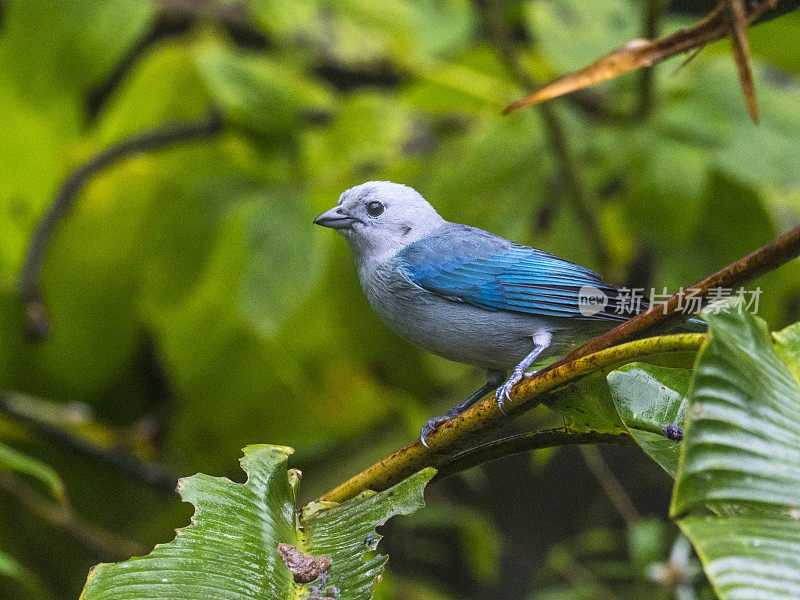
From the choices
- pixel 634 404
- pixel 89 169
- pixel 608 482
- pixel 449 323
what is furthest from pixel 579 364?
pixel 89 169

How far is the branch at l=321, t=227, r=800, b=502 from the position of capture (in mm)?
834

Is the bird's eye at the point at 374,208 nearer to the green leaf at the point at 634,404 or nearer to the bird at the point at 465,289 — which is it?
the bird at the point at 465,289

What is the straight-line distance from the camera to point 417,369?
269 centimetres

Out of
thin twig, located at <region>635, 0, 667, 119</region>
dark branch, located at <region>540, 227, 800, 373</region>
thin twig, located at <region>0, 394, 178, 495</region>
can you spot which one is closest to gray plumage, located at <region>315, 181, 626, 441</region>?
dark branch, located at <region>540, 227, 800, 373</region>

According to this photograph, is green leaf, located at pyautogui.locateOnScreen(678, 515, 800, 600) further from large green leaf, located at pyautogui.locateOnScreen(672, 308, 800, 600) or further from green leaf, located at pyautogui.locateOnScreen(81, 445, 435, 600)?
green leaf, located at pyautogui.locateOnScreen(81, 445, 435, 600)

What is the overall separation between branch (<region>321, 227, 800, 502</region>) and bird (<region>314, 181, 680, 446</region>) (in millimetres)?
139

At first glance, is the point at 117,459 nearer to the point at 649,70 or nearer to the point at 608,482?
the point at 608,482

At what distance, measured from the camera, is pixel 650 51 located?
3.57 ft

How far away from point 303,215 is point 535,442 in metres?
1.51

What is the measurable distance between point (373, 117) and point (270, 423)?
4.07 ft

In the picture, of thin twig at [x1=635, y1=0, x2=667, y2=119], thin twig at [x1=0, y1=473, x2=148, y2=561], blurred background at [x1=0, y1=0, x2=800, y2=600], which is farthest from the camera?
thin twig at [x1=0, y1=473, x2=148, y2=561]

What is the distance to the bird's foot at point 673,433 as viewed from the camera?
3.35 feet

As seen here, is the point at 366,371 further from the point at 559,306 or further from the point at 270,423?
the point at 559,306

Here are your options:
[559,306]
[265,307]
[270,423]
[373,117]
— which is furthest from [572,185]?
[270,423]
